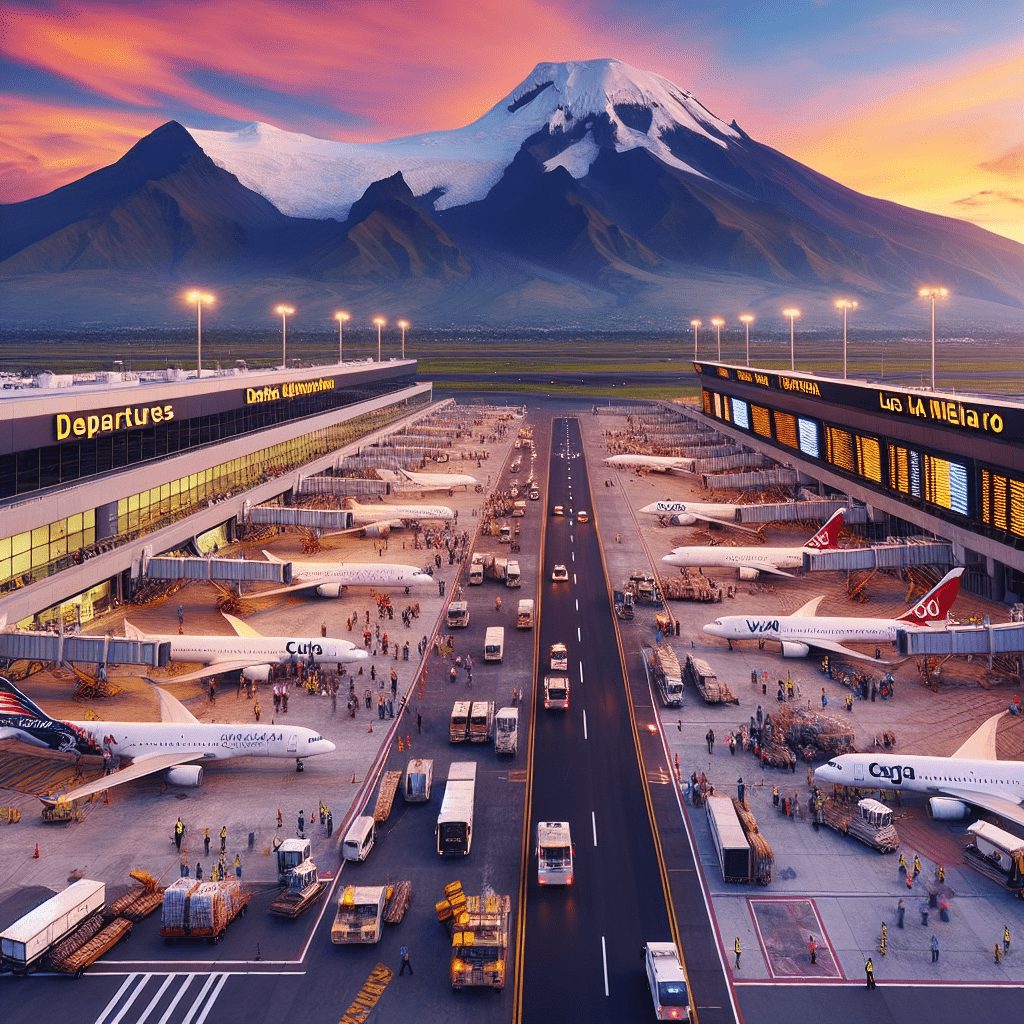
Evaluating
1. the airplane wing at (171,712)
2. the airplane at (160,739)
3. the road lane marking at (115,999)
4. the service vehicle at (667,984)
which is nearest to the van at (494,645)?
the airplane at (160,739)

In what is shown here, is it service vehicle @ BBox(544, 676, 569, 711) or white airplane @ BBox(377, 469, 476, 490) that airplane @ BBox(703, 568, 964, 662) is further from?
white airplane @ BBox(377, 469, 476, 490)

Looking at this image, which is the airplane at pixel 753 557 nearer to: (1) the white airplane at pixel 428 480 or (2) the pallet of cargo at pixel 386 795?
(2) the pallet of cargo at pixel 386 795

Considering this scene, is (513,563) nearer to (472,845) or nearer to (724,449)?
(472,845)

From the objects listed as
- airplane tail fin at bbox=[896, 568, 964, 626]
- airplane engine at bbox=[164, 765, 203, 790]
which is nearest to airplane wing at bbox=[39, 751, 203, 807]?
airplane engine at bbox=[164, 765, 203, 790]

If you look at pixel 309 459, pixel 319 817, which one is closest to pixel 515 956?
pixel 319 817

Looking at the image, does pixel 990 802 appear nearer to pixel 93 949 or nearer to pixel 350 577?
pixel 93 949
